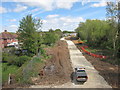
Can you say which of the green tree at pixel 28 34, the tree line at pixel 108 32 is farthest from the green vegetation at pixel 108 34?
the green tree at pixel 28 34

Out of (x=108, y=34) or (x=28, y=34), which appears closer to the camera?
(x=28, y=34)

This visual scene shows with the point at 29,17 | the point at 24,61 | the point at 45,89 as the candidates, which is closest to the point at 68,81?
the point at 45,89

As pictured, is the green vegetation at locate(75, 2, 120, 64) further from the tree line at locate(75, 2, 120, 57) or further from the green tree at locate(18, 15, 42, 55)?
the green tree at locate(18, 15, 42, 55)

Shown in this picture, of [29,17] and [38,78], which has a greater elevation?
[29,17]

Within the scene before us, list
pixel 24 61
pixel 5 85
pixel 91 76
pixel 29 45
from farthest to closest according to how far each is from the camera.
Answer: pixel 29 45, pixel 24 61, pixel 91 76, pixel 5 85

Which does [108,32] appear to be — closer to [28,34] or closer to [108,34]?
[108,34]

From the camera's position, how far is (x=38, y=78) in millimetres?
11094

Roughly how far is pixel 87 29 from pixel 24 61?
23395 mm

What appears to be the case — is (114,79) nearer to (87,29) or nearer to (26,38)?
(26,38)

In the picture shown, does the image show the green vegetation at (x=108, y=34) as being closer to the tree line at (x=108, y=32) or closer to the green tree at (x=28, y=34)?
the tree line at (x=108, y=32)

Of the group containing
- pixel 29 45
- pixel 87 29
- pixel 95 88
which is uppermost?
pixel 87 29

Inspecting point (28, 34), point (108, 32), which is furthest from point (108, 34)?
point (28, 34)

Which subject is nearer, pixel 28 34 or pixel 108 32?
pixel 28 34

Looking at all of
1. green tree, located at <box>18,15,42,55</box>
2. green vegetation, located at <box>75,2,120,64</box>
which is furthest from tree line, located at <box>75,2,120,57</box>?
green tree, located at <box>18,15,42,55</box>
